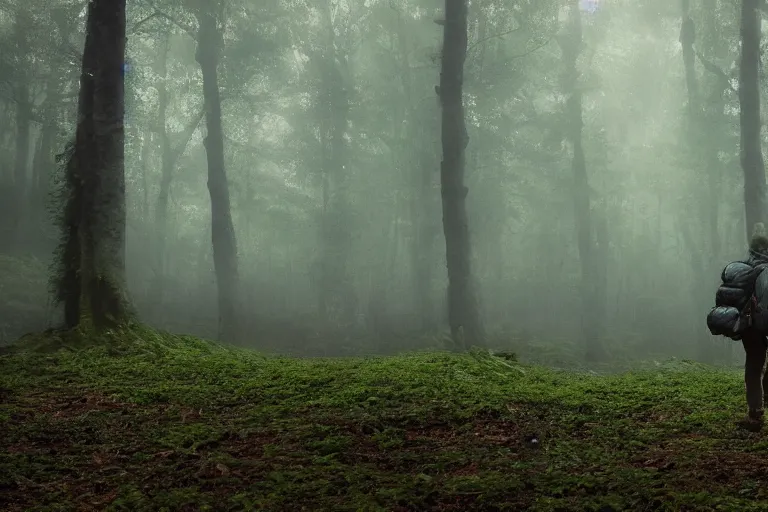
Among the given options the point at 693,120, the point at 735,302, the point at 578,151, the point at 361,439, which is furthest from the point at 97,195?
the point at 693,120

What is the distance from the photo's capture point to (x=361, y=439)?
5762mm

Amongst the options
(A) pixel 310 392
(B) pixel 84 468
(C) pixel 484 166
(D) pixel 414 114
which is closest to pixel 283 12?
(D) pixel 414 114

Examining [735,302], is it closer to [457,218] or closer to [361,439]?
[361,439]

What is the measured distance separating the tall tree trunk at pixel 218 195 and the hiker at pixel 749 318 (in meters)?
17.5

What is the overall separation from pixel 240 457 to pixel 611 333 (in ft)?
85.7

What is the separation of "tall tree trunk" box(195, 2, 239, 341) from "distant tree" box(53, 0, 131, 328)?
440 inches

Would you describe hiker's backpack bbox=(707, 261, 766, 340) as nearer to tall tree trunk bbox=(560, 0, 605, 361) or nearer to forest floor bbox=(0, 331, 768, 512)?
forest floor bbox=(0, 331, 768, 512)

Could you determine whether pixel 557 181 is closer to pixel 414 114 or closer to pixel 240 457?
pixel 414 114

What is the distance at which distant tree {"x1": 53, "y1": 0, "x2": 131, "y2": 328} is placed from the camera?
1006cm

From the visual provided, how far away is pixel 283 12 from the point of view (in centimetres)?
2798

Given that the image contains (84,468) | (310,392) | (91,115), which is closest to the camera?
(84,468)

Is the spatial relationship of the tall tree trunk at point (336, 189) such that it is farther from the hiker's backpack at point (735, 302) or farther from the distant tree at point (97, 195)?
the hiker's backpack at point (735, 302)

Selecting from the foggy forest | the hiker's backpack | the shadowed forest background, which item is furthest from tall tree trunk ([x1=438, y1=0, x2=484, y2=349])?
the hiker's backpack

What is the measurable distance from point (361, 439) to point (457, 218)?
11.1 m
